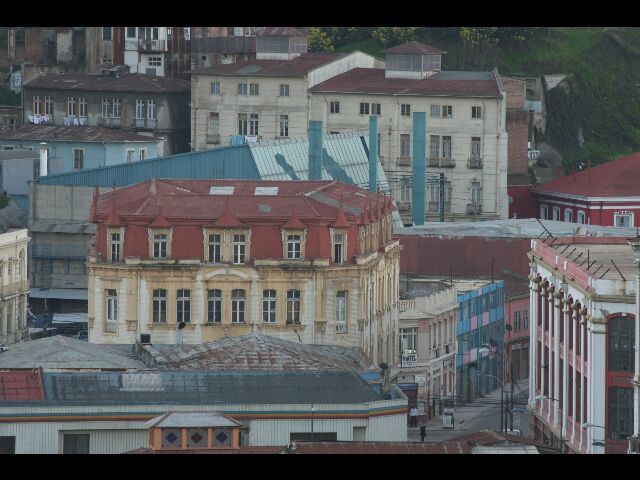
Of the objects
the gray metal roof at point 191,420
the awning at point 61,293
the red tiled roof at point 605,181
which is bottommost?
the awning at point 61,293

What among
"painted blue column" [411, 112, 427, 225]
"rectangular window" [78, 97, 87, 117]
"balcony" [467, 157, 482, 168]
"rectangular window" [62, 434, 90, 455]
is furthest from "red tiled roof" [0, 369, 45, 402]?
"rectangular window" [78, 97, 87, 117]

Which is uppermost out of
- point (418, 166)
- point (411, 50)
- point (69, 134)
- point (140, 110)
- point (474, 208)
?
point (411, 50)

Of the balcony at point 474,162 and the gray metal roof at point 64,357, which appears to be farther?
the balcony at point 474,162

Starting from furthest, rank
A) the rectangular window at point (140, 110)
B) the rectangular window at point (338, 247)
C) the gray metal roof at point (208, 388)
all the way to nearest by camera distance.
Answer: the rectangular window at point (140, 110), the rectangular window at point (338, 247), the gray metal roof at point (208, 388)

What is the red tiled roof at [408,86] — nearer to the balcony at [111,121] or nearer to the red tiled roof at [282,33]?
the red tiled roof at [282,33]

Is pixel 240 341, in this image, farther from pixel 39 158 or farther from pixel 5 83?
pixel 5 83

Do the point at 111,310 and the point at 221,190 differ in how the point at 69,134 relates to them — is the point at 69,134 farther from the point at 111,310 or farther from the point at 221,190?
the point at 111,310

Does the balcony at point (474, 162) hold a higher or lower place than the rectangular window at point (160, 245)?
higher

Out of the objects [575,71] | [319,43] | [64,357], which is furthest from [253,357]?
[575,71]

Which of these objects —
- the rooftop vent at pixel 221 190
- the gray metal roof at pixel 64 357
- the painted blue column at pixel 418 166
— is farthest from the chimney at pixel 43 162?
the gray metal roof at pixel 64 357
